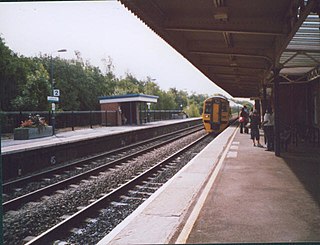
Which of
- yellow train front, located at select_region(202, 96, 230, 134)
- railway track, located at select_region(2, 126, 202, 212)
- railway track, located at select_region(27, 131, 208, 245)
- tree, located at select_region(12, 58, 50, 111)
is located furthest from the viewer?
yellow train front, located at select_region(202, 96, 230, 134)

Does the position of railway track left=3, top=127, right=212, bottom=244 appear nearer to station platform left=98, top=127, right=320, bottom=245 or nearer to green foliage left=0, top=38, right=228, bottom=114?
station platform left=98, top=127, right=320, bottom=245

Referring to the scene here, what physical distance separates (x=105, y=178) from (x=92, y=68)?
3673 mm

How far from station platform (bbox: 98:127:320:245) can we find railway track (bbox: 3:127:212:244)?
1.24 m

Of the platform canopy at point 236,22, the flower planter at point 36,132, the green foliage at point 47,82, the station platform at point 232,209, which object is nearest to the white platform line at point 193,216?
the station platform at point 232,209

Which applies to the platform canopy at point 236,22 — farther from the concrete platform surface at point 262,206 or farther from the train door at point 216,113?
the train door at point 216,113

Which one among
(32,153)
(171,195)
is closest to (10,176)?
(32,153)

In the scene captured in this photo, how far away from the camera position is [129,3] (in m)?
6.01

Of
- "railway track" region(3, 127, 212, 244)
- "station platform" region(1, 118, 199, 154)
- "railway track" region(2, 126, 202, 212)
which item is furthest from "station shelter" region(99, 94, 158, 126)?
"railway track" region(3, 127, 212, 244)

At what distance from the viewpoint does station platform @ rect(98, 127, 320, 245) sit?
391cm

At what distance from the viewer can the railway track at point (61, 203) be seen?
5617 mm

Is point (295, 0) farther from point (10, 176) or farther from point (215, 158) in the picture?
point (10, 176)

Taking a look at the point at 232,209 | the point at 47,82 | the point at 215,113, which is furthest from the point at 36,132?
the point at 215,113

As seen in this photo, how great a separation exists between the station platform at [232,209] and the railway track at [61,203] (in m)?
1.24

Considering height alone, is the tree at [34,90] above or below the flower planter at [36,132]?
above
